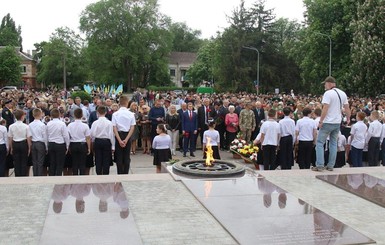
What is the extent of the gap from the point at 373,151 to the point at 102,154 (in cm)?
713

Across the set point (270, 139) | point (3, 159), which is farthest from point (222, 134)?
point (3, 159)

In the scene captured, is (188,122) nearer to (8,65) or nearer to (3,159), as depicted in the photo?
(3,159)

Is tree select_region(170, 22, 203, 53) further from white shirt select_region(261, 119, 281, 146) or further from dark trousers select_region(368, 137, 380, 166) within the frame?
white shirt select_region(261, 119, 281, 146)

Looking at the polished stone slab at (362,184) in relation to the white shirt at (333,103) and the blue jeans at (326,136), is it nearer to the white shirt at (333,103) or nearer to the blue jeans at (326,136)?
the blue jeans at (326,136)

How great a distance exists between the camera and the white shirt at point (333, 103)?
8.80m

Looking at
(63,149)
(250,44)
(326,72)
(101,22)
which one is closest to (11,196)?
(63,149)

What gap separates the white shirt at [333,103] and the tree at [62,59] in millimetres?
80111

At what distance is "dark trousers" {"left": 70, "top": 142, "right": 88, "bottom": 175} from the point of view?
10.0m

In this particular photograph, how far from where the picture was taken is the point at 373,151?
12.1 metres

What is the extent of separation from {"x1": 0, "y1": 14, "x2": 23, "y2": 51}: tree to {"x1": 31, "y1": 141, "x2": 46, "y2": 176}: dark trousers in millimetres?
104760

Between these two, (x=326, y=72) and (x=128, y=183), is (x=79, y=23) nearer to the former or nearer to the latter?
(x=326, y=72)

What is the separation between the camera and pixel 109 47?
72.1 meters

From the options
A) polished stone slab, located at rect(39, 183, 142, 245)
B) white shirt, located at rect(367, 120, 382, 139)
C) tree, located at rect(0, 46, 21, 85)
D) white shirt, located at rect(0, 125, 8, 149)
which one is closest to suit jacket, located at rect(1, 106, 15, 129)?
white shirt, located at rect(0, 125, 8, 149)

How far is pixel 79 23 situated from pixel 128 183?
68299 mm
